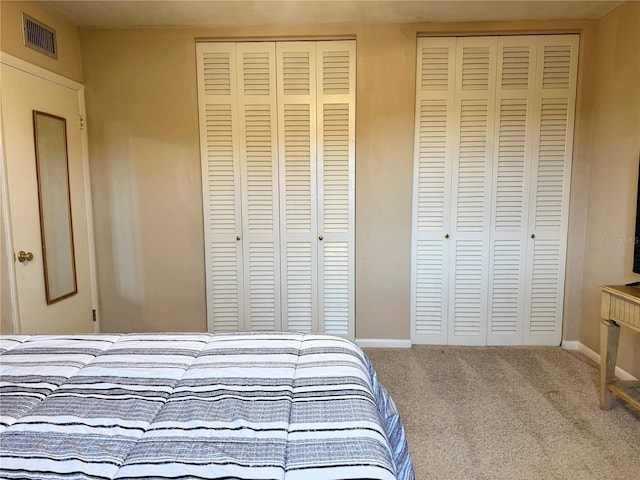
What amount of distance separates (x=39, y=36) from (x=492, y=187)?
3399mm

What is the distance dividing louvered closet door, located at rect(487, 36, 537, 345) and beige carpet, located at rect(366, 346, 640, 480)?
291 mm

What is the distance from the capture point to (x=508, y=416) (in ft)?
7.40

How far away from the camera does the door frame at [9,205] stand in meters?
2.39

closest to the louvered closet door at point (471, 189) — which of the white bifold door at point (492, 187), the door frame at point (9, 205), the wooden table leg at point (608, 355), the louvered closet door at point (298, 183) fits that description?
the white bifold door at point (492, 187)

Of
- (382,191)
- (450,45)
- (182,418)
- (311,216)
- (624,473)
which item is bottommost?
(624,473)

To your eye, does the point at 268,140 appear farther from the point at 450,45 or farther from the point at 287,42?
the point at 450,45

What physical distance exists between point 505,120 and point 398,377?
6.84ft

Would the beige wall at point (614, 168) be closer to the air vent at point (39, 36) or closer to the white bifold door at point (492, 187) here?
the white bifold door at point (492, 187)

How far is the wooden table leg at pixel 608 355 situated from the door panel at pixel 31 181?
353 centimetres

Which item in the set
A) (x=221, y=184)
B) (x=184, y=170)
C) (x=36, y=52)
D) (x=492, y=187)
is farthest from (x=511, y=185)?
(x=36, y=52)

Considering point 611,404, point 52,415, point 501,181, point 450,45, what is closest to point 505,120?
point 501,181

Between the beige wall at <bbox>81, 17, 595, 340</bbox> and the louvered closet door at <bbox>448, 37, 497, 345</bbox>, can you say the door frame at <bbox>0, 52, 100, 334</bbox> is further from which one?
the louvered closet door at <bbox>448, 37, 497, 345</bbox>

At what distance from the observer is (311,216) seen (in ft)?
10.5

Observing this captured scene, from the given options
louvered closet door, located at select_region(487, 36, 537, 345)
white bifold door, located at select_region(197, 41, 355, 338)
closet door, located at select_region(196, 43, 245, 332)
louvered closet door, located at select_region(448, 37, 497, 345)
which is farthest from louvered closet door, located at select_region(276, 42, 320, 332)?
louvered closet door, located at select_region(487, 36, 537, 345)
